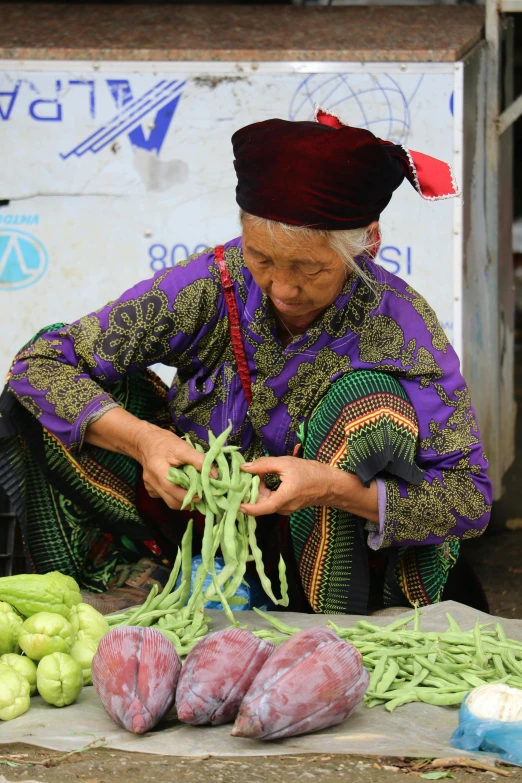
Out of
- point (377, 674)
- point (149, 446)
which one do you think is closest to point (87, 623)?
point (149, 446)

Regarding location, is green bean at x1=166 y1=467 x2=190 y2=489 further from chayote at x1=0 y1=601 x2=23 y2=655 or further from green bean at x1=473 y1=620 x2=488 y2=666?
green bean at x1=473 y1=620 x2=488 y2=666

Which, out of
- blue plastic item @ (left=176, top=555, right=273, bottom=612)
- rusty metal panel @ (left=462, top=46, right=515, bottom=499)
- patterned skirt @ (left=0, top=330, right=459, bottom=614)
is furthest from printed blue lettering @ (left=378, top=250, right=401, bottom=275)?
blue plastic item @ (left=176, top=555, right=273, bottom=612)

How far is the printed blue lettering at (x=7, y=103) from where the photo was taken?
12.9 feet

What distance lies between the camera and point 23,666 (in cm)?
223

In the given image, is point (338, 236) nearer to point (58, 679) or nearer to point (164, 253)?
point (58, 679)

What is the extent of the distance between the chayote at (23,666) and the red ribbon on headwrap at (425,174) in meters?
1.42

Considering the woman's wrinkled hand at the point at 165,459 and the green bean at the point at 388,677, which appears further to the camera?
the woman's wrinkled hand at the point at 165,459

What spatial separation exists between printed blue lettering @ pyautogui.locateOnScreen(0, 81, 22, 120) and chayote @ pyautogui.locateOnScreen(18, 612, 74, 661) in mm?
2301

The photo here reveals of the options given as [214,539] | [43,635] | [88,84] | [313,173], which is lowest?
[43,635]

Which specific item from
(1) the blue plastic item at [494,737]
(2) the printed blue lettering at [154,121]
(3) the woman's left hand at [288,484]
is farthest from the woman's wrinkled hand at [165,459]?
(2) the printed blue lettering at [154,121]

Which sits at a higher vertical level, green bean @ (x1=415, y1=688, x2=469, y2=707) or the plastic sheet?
green bean @ (x1=415, y1=688, x2=469, y2=707)

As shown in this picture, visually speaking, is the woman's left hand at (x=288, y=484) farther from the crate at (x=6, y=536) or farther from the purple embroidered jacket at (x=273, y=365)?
the crate at (x=6, y=536)

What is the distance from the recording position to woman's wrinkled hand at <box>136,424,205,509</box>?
2445mm

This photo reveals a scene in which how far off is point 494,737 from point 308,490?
70 cm
